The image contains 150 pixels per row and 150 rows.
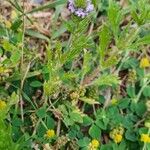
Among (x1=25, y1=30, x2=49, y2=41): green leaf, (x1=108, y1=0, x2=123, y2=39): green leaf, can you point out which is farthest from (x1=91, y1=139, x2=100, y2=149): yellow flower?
(x1=25, y1=30, x2=49, y2=41): green leaf

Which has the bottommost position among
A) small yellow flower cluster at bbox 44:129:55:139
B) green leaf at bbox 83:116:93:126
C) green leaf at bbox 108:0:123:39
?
small yellow flower cluster at bbox 44:129:55:139

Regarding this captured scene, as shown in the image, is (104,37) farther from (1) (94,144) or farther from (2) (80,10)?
(1) (94,144)

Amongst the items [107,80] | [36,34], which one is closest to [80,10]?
[107,80]

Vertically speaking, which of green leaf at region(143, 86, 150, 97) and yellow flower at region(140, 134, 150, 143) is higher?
green leaf at region(143, 86, 150, 97)

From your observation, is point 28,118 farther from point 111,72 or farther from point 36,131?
point 111,72

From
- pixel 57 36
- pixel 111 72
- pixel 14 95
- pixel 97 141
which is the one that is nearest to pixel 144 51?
pixel 111 72

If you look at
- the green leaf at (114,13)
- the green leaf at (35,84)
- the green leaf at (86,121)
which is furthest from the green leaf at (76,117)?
the green leaf at (114,13)

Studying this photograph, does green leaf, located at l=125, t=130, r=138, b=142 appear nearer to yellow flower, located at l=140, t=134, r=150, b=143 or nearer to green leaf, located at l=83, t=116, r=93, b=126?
yellow flower, located at l=140, t=134, r=150, b=143

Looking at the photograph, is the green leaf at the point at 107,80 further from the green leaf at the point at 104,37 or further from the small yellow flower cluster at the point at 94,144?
the small yellow flower cluster at the point at 94,144

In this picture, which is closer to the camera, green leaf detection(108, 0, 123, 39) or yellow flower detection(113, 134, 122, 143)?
green leaf detection(108, 0, 123, 39)
